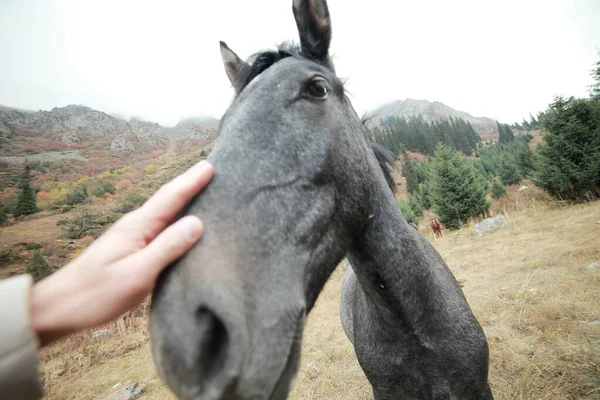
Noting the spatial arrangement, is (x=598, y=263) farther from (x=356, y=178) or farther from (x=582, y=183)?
(x=582, y=183)

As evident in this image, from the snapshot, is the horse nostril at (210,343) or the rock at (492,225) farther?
the rock at (492,225)

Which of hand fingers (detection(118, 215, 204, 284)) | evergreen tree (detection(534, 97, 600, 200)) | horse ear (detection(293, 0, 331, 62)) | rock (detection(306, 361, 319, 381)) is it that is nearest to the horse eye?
horse ear (detection(293, 0, 331, 62))

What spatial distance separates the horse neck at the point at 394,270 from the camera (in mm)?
2211

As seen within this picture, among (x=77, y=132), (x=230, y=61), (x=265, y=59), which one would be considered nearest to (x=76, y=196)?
(x=230, y=61)

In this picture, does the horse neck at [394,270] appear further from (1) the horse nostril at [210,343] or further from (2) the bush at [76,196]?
(2) the bush at [76,196]

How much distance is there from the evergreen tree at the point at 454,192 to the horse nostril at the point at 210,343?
23.0 meters

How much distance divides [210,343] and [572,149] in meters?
21.5

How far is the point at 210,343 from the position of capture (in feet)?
3.28

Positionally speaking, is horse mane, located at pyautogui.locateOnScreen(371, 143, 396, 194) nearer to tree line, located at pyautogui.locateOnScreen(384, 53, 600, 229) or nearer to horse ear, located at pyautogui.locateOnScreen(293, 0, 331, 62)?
horse ear, located at pyautogui.locateOnScreen(293, 0, 331, 62)

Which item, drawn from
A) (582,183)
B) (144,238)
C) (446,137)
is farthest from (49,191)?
(446,137)

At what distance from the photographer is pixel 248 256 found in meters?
1.18

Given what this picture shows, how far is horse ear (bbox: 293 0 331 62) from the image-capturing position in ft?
7.02

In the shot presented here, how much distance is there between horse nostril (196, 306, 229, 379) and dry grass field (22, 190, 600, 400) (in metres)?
4.56

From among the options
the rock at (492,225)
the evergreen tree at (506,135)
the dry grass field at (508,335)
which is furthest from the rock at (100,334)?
the evergreen tree at (506,135)
